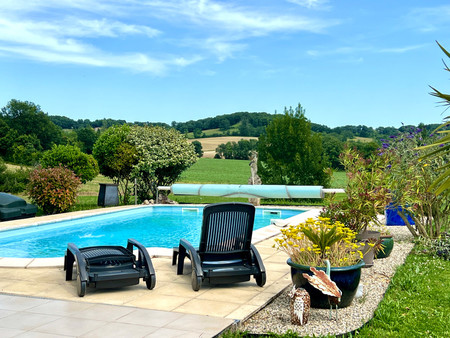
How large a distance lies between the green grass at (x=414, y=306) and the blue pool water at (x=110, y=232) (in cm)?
505

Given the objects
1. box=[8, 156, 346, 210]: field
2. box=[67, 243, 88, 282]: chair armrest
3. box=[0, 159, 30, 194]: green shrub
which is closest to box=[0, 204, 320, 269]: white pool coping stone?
box=[67, 243, 88, 282]: chair armrest

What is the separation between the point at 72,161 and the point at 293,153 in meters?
8.24

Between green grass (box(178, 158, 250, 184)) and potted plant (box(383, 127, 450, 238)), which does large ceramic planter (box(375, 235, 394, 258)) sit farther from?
green grass (box(178, 158, 250, 184))

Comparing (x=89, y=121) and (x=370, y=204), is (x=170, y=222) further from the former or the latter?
(x=89, y=121)

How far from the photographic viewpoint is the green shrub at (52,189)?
508 inches

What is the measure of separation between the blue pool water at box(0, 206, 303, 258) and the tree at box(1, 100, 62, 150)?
32.2 meters

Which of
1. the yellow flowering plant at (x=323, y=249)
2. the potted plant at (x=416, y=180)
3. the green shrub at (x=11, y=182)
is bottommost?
the green shrub at (x=11, y=182)

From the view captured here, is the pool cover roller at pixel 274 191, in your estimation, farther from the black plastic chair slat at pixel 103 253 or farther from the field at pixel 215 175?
the black plastic chair slat at pixel 103 253

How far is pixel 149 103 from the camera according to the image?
116ft

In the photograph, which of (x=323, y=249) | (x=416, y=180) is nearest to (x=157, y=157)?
(x=416, y=180)

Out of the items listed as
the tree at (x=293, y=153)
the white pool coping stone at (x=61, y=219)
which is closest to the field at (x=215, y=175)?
the tree at (x=293, y=153)

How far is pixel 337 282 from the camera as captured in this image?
462 centimetres

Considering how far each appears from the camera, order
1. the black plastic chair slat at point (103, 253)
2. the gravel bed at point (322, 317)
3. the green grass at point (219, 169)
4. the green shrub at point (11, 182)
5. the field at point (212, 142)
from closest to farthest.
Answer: the gravel bed at point (322, 317), the black plastic chair slat at point (103, 253), the green shrub at point (11, 182), the green grass at point (219, 169), the field at point (212, 142)

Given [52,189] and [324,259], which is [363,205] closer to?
[324,259]
